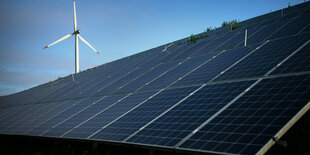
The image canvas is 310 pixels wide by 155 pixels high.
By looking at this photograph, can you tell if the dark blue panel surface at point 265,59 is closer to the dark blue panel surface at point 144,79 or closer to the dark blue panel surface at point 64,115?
the dark blue panel surface at point 144,79

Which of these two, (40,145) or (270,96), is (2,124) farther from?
(270,96)

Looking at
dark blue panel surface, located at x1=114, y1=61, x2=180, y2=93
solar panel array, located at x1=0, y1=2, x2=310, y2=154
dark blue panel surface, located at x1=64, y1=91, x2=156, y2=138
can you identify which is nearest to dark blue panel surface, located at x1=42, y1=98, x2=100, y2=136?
solar panel array, located at x1=0, y1=2, x2=310, y2=154

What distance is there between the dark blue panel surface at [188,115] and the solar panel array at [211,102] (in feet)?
0.13

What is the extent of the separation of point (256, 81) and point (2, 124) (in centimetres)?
2000

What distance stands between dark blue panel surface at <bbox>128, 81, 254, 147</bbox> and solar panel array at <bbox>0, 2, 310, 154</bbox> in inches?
1.6

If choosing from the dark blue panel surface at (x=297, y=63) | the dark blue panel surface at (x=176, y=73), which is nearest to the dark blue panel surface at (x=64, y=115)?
the dark blue panel surface at (x=176, y=73)

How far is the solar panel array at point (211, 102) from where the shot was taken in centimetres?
809

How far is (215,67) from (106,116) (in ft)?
19.0

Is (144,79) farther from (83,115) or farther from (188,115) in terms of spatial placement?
(188,115)

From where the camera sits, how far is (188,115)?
1049 cm

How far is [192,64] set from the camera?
1734 cm

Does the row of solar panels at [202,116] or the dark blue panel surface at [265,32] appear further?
the dark blue panel surface at [265,32]

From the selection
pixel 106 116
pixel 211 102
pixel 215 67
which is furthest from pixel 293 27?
pixel 106 116

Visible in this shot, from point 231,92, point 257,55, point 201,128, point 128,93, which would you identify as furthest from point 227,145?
point 128,93
